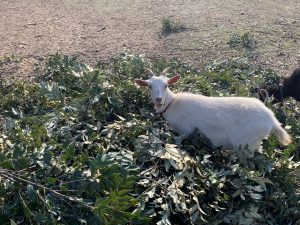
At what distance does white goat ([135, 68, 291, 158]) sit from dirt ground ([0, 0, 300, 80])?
2.92m

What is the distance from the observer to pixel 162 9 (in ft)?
37.3

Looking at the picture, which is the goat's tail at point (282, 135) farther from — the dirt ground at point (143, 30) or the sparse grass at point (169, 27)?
the sparse grass at point (169, 27)

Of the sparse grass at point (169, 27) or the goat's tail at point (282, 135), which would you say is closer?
the goat's tail at point (282, 135)

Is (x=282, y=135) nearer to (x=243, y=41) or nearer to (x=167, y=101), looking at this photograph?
(x=167, y=101)

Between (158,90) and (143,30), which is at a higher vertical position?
(158,90)

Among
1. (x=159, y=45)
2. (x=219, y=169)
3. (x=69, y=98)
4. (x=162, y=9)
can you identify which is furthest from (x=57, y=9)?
(x=219, y=169)

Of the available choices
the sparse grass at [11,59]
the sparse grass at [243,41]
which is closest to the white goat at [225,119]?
the sparse grass at [11,59]

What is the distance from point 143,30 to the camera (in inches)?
376

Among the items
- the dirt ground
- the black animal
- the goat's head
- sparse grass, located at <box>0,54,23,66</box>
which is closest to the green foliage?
the goat's head

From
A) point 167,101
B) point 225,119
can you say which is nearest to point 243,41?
point 167,101

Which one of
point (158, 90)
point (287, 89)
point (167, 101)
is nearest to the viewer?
point (158, 90)

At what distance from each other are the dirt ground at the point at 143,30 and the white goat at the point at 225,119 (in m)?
2.92

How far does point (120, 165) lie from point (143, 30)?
6346mm

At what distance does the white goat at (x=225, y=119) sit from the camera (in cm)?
461
